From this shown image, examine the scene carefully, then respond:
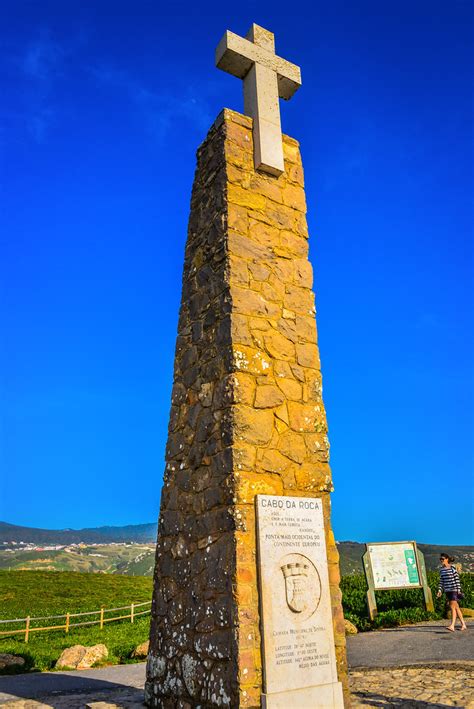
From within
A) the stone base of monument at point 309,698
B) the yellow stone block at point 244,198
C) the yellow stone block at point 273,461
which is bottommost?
the stone base of monument at point 309,698

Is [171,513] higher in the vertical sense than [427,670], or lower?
higher

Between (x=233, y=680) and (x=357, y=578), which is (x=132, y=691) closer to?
(x=233, y=680)

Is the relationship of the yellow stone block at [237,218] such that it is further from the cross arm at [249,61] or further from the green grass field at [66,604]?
the green grass field at [66,604]

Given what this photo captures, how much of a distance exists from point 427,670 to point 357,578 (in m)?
11.8

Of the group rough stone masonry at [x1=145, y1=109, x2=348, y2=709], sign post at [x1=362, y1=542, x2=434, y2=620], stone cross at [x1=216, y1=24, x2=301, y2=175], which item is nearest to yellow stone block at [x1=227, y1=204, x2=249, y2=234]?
rough stone masonry at [x1=145, y1=109, x2=348, y2=709]

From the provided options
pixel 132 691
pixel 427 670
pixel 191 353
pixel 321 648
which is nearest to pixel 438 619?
pixel 427 670

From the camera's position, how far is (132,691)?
670 centimetres

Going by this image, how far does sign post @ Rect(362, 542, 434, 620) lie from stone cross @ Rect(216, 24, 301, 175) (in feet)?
32.3

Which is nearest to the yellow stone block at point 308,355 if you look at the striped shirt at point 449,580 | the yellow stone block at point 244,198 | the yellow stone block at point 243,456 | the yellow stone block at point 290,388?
the yellow stone block at point 290,388

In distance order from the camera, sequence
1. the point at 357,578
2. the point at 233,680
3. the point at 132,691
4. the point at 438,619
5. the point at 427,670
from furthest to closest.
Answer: the point at 357,578 < the point at 438,619 < the point at 427,670 < the point at 132,691 < the point at 233,680

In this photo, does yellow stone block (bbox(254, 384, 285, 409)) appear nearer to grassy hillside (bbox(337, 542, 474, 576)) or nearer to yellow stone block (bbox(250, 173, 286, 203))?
yellow stone block (bbox(250, 173, 286, 203))

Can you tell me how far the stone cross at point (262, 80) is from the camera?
6457 millimetres

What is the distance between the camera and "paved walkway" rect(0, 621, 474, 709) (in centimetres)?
592

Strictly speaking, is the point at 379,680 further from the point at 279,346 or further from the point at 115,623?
the point at 115,623
